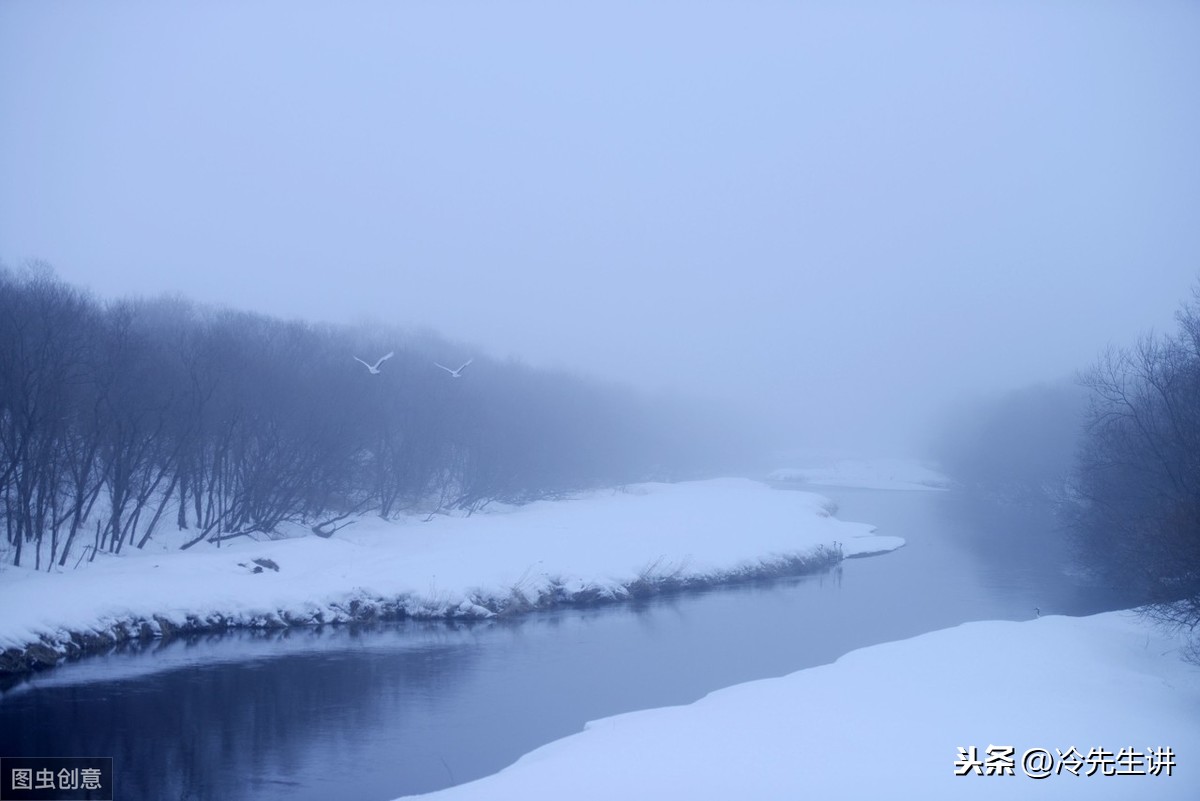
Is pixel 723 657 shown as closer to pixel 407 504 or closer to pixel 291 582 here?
pixel 291 582

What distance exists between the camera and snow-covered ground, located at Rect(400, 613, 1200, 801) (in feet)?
33.2

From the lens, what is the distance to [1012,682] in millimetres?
15125

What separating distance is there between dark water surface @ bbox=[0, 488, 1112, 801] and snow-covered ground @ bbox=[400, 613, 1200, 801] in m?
2.58

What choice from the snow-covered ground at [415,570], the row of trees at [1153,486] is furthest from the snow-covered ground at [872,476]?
the row of trees at [1153,486]

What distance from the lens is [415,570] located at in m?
28.7

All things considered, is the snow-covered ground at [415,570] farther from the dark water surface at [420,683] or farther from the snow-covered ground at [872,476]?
the snow-covered ground at [872,476]

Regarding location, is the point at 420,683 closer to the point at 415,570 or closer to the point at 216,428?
the point at 415,570

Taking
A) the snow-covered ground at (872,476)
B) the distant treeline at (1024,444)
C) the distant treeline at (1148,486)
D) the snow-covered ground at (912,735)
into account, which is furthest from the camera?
the snow-covered ground at (872,476)

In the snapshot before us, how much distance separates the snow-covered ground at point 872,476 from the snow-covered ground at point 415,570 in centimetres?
5260

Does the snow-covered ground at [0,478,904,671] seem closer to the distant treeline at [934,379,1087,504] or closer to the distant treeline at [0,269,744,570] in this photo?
the distant treeline at [0,269,744,570]

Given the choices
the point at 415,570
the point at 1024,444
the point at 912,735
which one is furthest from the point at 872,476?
the point at 912,735

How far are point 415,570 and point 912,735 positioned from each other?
1976cm

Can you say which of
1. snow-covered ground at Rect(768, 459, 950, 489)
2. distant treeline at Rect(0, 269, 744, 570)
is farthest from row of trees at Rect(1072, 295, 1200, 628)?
snow-covered ground at Rect(768, 459, 950, 489)

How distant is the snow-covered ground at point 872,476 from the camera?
94.2 m
